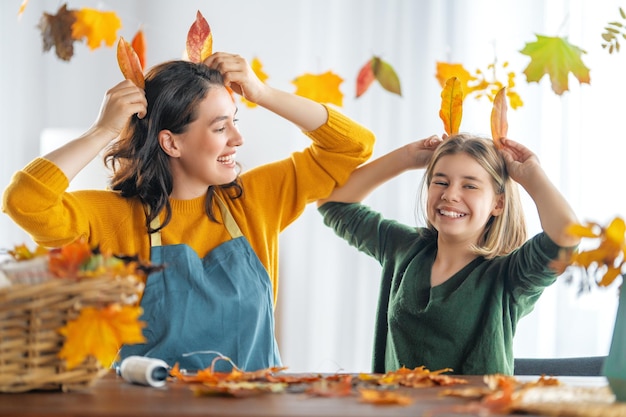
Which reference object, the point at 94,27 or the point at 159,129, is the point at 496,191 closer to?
the point at 159,129

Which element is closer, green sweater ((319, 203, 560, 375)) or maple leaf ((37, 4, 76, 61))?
green sweater ((319, 203, 560, 375))

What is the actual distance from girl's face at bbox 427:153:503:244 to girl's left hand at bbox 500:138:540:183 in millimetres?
61

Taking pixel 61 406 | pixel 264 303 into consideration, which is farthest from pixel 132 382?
pixel 264 303

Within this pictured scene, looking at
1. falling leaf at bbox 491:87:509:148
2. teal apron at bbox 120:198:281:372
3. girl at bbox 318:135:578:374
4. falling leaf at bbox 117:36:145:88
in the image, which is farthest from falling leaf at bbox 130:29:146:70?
Result: falling leaf at bbox 491:87:509:148

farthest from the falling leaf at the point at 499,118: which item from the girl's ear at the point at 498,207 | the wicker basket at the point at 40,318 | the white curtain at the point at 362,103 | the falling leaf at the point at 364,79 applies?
the wicker basket at the point at 40,318

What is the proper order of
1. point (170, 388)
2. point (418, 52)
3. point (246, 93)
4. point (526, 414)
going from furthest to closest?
point (418, 52), point (246, 93), point (170, 388), point (526, 414)

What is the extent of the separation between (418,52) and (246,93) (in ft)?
3.77

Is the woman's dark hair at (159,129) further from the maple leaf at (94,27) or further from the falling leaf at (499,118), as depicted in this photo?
the falling leaf at (499,118)

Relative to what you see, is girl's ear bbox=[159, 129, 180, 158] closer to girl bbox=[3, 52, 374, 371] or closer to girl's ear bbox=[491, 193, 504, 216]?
girl bbox=[3, 52, 374, 371]

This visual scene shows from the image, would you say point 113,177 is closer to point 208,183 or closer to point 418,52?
point 208,183

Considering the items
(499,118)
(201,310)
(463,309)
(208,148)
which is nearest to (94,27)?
(208,148)

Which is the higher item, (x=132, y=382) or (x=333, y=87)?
(x=333, y=87)

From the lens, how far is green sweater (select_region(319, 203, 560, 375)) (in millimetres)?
1693

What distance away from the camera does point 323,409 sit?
1073 mm
